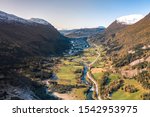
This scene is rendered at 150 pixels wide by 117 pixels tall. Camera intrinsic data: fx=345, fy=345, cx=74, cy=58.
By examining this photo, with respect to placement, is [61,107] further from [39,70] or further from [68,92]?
[39,70]

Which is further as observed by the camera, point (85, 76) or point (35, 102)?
point (85, 76)

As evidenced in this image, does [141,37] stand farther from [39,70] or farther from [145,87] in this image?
[145,87]

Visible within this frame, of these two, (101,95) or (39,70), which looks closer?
(101,95)

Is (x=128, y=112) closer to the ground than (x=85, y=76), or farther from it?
farther from it

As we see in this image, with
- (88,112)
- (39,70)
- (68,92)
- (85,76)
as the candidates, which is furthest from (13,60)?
(88,112)

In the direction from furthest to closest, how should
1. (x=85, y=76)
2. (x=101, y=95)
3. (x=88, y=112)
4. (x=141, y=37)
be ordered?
(x=141, y=37) → (x=85, y=76) → (x=101, y=95) → (x=88, y=112)

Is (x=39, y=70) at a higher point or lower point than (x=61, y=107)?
lower

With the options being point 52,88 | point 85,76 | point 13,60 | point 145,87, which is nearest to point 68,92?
point 52,88

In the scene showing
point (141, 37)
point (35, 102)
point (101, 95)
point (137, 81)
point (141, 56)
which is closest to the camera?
point (35, 102)

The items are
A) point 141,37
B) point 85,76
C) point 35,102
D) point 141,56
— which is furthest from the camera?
point 141,37
